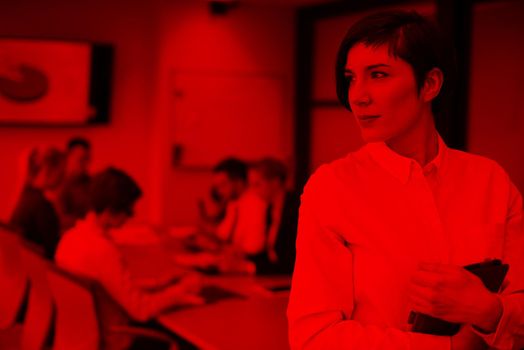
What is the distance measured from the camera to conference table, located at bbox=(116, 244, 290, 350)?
246cm

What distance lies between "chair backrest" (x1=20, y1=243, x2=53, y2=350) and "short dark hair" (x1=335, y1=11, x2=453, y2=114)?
6.67 ft

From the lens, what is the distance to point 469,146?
5223mm

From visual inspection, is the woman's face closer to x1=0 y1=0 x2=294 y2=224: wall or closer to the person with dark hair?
the person with dark hair

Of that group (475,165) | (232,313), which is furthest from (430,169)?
(232,313)

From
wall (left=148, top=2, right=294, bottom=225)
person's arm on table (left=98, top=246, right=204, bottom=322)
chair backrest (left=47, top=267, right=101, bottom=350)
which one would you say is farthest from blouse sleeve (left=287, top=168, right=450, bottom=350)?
wall (left=148, top=2, right=294, bottom=225)

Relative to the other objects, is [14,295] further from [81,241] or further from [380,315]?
[380,315]

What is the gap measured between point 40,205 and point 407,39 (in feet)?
11.5

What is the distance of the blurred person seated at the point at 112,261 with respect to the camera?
2.98 metres

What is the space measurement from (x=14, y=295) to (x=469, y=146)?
3.39 meters

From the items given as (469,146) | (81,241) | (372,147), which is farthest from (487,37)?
(372,147)

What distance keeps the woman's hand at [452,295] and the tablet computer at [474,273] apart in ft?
0.08

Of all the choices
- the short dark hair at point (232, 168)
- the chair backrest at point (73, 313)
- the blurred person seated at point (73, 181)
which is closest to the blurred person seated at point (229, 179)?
the short dark hair at point (232, 168)

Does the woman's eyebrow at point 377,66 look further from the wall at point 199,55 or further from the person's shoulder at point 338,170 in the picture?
the wall at point 199,55

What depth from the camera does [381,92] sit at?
126cm
